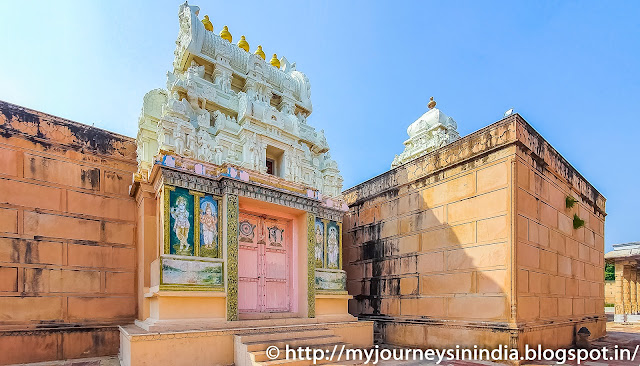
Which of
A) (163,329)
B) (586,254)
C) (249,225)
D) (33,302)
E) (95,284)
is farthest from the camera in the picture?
(586,254)

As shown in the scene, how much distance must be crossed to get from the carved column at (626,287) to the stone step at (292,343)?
18722mm

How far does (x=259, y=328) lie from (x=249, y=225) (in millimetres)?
2454

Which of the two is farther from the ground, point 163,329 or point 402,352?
point 163,329

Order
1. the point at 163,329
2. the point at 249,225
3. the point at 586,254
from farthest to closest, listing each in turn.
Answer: the point at 586,254, the point at 249,225, the point at 163,329

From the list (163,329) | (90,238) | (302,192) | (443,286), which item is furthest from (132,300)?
(443,286)

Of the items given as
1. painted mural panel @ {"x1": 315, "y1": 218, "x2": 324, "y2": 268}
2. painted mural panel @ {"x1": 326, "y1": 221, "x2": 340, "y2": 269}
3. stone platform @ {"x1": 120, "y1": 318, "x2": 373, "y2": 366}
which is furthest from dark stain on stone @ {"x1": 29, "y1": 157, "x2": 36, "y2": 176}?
painted mural panel @ {"x1": 326, "y1": 221, "x2": 340, "y2": 269}

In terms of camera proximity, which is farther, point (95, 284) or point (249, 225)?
point (249, 225)

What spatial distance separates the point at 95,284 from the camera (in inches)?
316

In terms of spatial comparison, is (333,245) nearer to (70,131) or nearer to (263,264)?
(263,264)

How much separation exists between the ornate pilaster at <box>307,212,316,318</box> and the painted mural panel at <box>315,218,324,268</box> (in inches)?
8.4

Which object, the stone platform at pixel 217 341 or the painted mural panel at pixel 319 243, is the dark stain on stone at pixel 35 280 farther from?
the painted mural panel at pixel 319 243

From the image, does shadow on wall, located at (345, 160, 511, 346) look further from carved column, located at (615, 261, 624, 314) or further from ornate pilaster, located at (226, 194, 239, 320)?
carved column, located at (615, 261, 624, 314)

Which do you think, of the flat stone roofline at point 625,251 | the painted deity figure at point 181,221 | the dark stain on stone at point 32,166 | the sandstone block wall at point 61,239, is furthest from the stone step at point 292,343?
the flat stone roofline at point 625,251

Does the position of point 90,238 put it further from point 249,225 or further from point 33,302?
point 249,225
